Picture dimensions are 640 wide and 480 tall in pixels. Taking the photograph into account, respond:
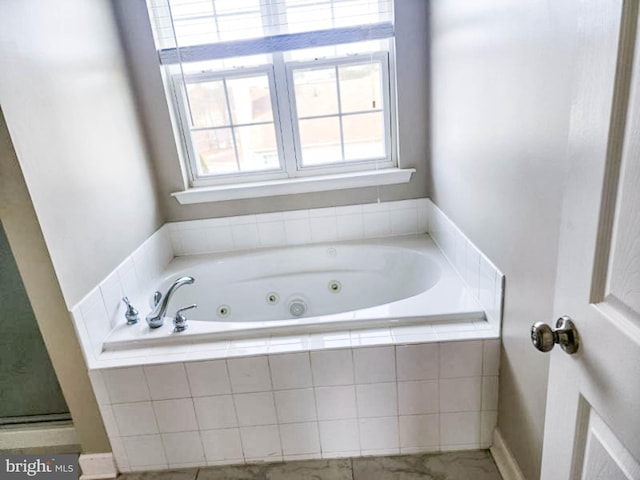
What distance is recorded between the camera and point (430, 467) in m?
1.51

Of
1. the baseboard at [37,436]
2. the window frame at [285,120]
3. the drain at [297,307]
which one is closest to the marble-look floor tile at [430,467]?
the drain at [297,307]

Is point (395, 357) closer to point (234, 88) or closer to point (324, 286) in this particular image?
point (324, 286)

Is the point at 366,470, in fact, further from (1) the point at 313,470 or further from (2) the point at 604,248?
(2) the point at 604,248

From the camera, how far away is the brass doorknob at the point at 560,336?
2.06 ft

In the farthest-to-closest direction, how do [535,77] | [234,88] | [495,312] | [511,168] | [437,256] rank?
[234,88] < [437,256] < [495,312] < [511,168] < [535,77]

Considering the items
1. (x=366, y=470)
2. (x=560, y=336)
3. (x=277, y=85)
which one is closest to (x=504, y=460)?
(x=366, y=470)

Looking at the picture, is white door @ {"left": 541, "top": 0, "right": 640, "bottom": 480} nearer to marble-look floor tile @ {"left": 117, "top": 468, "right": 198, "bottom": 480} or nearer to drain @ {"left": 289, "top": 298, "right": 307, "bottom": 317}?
marble-look floor tile @ {"left": 117, "top": 468, "right": 198, "bottom": 480}

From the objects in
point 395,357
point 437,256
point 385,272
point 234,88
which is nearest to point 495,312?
point 395,357

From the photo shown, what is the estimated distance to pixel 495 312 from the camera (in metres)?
1.40

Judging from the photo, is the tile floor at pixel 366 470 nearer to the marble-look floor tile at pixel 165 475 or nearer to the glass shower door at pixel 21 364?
the marble-look floor tile at pixel 165 475

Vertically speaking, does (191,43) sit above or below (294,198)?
above

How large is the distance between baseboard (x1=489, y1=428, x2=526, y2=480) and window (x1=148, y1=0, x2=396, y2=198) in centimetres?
152

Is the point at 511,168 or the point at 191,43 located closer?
the point at 511,168

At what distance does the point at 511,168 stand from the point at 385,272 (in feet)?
3.84
